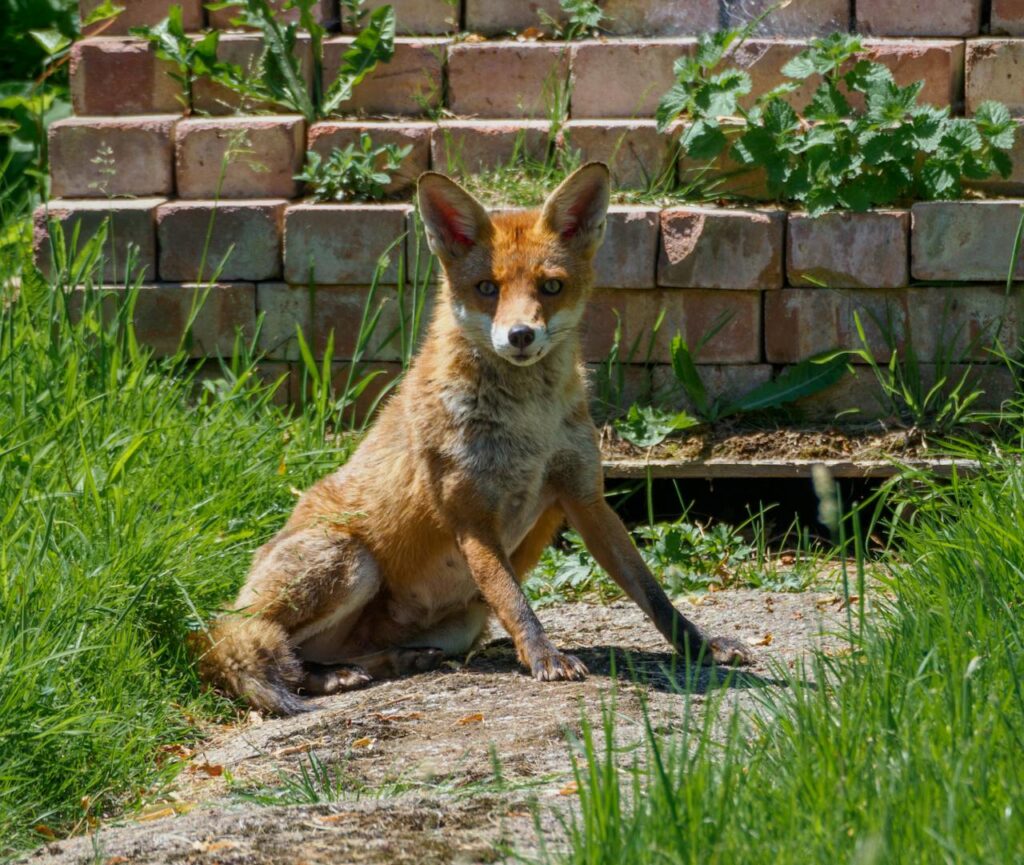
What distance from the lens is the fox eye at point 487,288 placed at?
4.64m

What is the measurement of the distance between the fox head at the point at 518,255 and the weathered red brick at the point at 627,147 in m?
1.57

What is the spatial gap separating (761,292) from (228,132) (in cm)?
251

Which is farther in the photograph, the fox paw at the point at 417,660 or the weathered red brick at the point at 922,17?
the weathered red brick at the point at 922,17

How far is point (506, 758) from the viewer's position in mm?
3467

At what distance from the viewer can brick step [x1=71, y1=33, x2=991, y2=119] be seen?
6422 mm

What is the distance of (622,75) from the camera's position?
21.4 ft

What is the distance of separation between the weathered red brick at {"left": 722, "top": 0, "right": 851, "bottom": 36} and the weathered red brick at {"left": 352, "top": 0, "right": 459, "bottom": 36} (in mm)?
1311

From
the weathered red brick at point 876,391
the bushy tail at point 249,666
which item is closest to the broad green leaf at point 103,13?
the bushy tail at point 249,666

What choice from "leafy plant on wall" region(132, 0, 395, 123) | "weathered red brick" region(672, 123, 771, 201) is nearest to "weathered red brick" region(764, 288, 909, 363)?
"weathered red brick" region(672, 123, 771, 201)

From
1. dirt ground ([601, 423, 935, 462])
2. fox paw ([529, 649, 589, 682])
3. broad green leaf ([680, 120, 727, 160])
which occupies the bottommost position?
fox paw ([529, 649, 589, 682])

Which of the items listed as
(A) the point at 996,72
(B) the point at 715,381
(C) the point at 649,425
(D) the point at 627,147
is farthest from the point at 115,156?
(A) the point at 996,72

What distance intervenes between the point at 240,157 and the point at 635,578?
2.96 meters

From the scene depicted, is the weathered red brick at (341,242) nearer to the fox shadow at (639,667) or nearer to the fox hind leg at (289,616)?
the fox hind leg at (289,616)

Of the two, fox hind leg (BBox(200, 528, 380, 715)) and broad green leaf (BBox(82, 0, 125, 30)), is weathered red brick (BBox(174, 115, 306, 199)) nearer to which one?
broad green leaf (BBox(82, 0, 125, 30))
